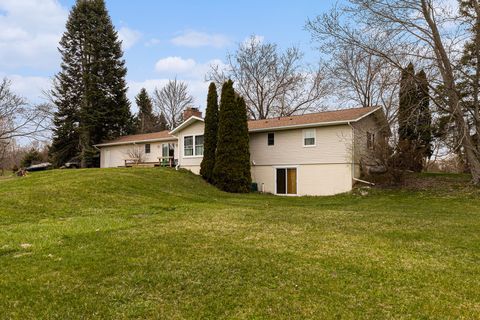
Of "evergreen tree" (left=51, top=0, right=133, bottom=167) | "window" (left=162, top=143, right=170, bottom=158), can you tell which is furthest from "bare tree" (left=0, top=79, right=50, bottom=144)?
"window" (left=162, top=143, right=170, bottom=158)

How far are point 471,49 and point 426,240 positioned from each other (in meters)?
14.9

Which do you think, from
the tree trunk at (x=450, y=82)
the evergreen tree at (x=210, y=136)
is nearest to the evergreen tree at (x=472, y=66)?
the tree trunk at (x=450, y=82)

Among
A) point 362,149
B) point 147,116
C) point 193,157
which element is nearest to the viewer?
point 362,149

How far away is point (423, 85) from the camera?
1806 cm

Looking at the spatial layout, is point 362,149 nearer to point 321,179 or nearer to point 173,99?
point 321,179

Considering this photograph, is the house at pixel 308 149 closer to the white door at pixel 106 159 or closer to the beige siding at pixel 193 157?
the beige siding at pixel 193 157

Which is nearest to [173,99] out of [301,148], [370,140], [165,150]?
[165,150]

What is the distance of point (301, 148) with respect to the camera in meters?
20.1

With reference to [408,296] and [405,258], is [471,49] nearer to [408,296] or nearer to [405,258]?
[405,258]

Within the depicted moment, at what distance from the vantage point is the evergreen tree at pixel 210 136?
20953mm

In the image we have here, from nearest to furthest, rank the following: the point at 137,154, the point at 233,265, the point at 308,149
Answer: the point at 233,265 < the point at 308,149 < the point at 137,154

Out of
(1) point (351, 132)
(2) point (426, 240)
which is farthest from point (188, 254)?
(1) point (351, 132)

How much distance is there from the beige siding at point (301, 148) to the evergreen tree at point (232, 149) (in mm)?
1838

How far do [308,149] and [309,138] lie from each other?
61 cm
